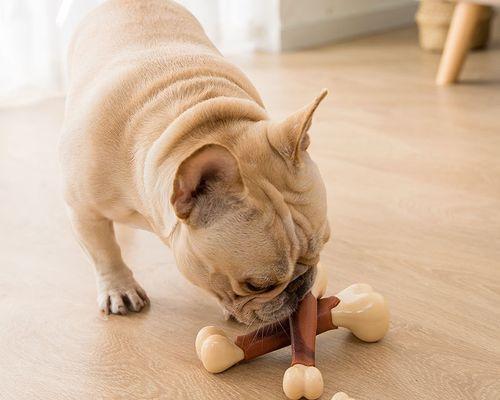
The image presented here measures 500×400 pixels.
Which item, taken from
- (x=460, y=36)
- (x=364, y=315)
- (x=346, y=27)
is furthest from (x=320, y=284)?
(x=346, y=27)

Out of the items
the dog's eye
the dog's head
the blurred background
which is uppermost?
the dog's head

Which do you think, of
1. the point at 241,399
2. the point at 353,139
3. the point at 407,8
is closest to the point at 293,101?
the point at 353,139

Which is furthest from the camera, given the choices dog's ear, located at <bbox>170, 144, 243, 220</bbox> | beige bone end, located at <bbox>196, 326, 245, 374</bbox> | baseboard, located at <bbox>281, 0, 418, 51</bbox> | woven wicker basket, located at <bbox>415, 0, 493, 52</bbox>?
baseboard, located at <bbox>281, 0, 418, 51</bbox>

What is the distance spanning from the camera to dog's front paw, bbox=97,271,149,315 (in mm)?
1708

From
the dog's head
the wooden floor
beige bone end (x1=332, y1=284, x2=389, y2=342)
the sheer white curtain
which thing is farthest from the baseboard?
the dog's head

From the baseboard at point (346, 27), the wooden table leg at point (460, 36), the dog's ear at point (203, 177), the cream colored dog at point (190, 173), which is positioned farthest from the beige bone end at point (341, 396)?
the baseboard at point (346, 27)

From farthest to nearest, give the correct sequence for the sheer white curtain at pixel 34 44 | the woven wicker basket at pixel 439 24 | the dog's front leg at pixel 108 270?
the woven wicker basket at pixel 439 24 → the sheer white curtain at pixel 34 44 → the dog's front leg at pixel 108 270

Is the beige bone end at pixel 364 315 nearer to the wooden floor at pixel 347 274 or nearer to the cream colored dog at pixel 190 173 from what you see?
the wooden floor at pixel 347 274

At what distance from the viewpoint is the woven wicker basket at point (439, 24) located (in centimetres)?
349

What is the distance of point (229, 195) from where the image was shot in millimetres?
1258

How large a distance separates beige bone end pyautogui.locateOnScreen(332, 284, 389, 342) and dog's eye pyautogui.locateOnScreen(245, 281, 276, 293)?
0.74 ft

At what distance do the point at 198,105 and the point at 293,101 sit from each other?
1.66m

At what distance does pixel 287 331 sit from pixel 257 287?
0.68 ft

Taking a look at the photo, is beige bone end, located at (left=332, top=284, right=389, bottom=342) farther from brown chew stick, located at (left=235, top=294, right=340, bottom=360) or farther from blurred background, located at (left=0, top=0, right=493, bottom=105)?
blurred background, located at (left=0, top=0, right=493, bottom=105)
